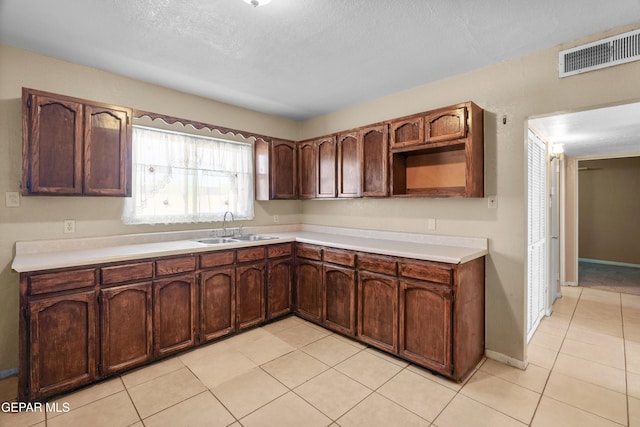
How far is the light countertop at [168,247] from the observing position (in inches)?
87.7

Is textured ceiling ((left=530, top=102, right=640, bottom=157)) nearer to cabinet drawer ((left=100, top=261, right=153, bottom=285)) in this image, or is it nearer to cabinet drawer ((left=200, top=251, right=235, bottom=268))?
cabinet drawer ((left=200, top=251, right=235, bottom=268))

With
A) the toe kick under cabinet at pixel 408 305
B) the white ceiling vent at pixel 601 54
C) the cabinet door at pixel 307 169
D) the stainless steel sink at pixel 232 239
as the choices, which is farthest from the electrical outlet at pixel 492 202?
the stainless steel sink at pixel 232 239

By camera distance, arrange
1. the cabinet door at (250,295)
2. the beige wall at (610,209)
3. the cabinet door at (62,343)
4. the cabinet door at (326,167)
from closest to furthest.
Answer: the cabinet door at (62,343)
the cabinet door at (250,295)
the cabinet door at (326,167)
the beige wall at (610,209)

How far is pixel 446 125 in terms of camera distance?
103 inches

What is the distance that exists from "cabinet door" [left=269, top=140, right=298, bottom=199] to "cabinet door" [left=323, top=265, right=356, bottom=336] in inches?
50.4

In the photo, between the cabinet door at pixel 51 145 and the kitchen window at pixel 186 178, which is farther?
the kitchen window at pixel 186 178

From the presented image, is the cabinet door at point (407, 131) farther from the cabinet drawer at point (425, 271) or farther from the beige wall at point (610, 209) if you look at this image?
the beige wall at point (610, 209)

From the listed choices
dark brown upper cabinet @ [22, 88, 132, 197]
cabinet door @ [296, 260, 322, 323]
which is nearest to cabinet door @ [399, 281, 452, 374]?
cabinet door @ [296, 260, 322, 323]

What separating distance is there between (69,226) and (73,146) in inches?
28.0

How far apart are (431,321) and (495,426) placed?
74 centimetres

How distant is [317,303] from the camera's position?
3305 mm

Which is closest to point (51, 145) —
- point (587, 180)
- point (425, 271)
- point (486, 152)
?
point (425, 271)

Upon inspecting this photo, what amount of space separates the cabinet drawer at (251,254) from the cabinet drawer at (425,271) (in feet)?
4.91

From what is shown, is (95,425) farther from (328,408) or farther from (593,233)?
(593,233)
